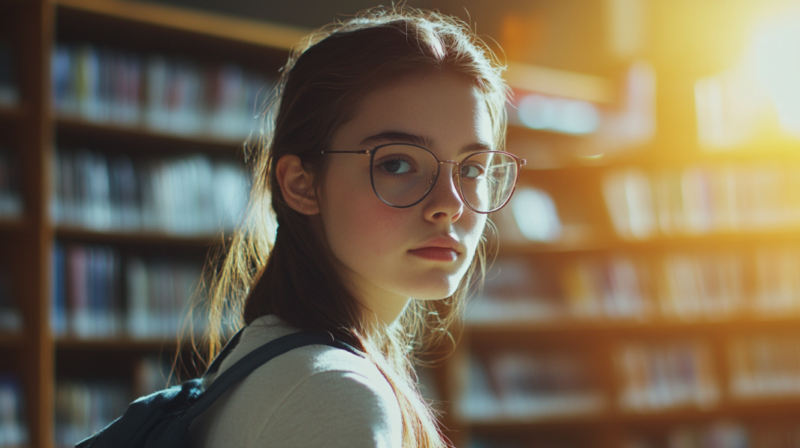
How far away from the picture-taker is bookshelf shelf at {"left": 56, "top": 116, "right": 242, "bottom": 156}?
7.33ft

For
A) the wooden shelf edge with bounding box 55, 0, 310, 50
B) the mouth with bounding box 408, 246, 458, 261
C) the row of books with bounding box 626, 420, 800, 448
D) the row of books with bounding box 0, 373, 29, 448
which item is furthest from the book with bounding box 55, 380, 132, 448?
the row of books with bounding box 626, 420, 800, 448

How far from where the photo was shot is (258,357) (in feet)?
2.14

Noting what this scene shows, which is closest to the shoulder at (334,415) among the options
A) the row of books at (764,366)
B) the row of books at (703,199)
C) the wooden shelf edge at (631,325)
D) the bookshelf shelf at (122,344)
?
the bookshelf shelf at (122,344)

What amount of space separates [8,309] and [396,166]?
1.93 meters

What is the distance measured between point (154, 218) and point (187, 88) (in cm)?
55

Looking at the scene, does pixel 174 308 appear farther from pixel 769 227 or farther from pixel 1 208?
pixel 769 227

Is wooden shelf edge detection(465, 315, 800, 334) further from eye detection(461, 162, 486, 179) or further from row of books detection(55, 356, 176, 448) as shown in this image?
eye detection(461, 162, 486, 179)

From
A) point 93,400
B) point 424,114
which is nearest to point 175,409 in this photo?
point 424,114

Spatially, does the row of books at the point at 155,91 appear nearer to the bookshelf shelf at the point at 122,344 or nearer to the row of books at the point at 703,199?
the bookshelf shelf at the point at 122,344

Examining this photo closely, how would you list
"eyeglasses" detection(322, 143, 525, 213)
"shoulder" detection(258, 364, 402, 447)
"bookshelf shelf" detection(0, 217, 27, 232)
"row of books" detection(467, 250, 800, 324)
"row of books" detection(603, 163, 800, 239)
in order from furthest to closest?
"row of books" detection(603, 163, 800, 239) < "row of books" detection(467, 250, 800, 324) < "bookshelf shelf" detection(0, 217, 27, 232) < "eyeglasses" detection(322, 143, 525, 213) < "shoulder" detection(258, 364, 402, 447)

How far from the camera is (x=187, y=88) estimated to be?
244 cm

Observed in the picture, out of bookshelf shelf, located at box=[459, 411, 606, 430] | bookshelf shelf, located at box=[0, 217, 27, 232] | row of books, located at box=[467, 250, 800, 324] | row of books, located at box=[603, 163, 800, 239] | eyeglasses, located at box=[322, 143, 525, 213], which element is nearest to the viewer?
eyeglasses, located at box=[322, 143, 525, 213]

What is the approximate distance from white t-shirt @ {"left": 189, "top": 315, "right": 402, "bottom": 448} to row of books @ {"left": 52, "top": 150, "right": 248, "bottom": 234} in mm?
1563

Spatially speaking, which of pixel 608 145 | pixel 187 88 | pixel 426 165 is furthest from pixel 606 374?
pixel 426 165
